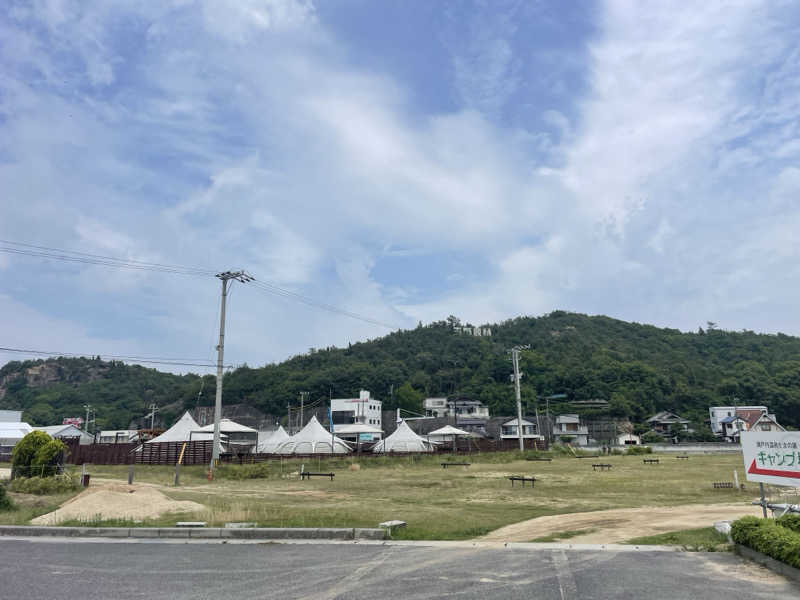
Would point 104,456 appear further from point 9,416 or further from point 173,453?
point 9,416

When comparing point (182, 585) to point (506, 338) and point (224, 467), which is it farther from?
point (506, 338)

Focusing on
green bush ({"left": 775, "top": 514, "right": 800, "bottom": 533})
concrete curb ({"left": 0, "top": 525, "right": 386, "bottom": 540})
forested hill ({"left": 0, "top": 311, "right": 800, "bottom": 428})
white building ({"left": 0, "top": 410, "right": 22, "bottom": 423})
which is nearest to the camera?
green bush ({"left": 775, "top": 514, "right": 800, "bottom": 533})

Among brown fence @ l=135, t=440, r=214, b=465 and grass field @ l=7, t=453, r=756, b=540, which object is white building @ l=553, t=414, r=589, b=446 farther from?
brown fence @ l=135, t=440, r=214, b=465

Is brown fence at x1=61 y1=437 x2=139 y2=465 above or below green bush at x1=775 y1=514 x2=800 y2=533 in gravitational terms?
above

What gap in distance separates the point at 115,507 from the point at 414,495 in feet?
30.9

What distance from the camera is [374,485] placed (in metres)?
24.6

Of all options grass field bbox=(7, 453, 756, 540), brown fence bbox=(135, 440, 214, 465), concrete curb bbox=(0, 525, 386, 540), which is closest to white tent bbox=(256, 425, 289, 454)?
brown fence bbox=(135, 440, 214, 465)

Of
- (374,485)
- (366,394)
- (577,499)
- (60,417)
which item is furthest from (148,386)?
(577,499)

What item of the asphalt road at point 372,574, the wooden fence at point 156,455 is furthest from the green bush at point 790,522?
the wooden fence at point 156,455

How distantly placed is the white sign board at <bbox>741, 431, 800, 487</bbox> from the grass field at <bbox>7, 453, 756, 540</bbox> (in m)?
4.96

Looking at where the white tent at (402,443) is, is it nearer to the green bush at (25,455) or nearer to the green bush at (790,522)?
the green bush at (25,455)

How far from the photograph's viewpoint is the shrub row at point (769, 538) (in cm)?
744

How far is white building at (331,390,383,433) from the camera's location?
89750mm

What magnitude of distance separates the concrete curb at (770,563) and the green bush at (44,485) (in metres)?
18.7
